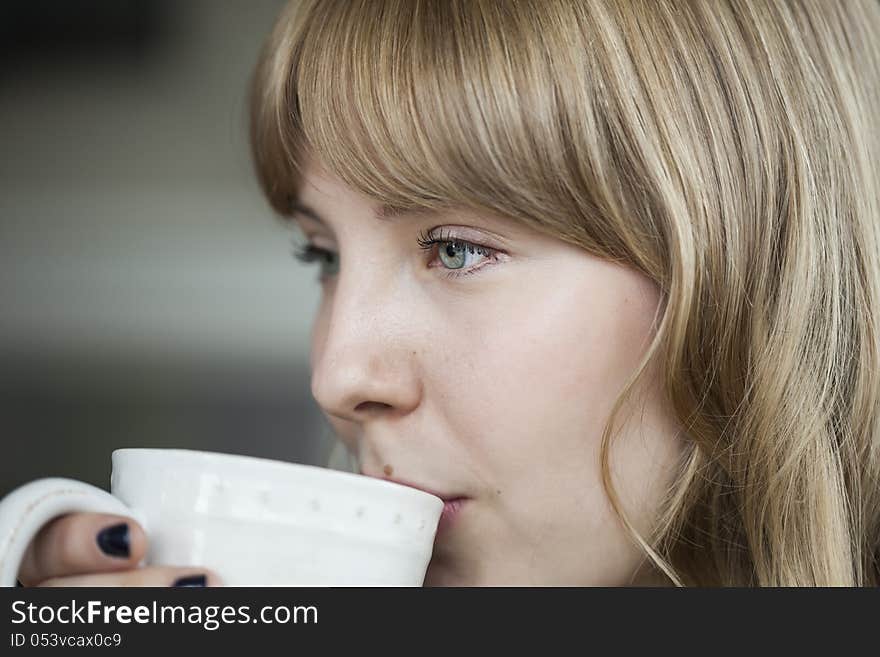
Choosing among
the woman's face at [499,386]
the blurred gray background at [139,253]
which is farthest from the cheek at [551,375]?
the blurred gray background at [139,253]

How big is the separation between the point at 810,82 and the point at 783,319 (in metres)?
0.20

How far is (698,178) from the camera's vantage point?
73 cm

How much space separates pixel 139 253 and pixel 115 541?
2.02 meters

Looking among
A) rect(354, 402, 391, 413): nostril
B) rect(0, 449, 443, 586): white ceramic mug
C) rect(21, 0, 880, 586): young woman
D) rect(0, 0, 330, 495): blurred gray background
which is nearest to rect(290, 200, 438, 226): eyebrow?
rect(21, 0, 880, 586): young woman

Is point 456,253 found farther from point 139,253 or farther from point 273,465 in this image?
point 139,253

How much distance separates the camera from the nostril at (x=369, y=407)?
2.45ft

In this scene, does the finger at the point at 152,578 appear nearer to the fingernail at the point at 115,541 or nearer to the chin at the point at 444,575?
the fingernail at the point at 115,541

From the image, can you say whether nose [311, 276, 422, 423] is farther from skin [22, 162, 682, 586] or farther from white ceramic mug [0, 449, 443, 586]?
white ceramic mug [0, 449, 443, 586]

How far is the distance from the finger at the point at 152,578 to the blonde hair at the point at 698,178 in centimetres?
32

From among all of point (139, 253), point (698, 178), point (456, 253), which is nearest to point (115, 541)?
point (456, 253)

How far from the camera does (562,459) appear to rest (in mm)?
724

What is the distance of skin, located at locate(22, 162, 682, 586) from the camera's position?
2.35ft
